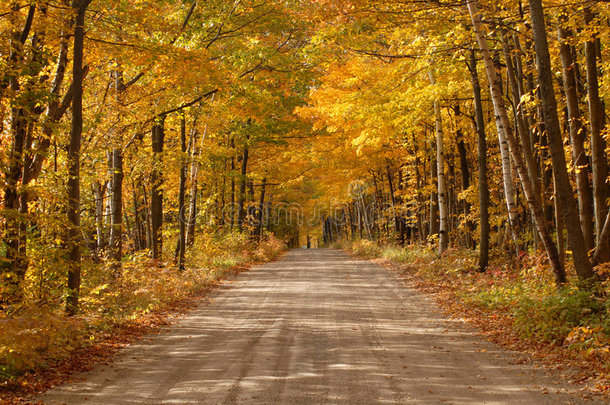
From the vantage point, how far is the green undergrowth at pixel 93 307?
6.49 m

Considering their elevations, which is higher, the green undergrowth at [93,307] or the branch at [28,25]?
the branch at [28,25]

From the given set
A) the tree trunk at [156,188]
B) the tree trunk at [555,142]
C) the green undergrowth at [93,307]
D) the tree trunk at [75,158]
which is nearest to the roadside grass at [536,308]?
the tree trunk at [555,142]

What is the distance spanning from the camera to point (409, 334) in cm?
880

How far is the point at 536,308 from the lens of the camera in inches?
341

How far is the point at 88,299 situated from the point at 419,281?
397 inches

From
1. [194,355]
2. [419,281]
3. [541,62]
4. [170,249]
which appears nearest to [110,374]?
[194,355]

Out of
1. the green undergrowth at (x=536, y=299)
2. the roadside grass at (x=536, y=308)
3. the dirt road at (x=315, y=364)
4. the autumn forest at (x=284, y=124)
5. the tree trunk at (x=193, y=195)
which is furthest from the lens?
the tree trunk at (x=193, y=195)

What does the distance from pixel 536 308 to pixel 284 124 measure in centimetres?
1840

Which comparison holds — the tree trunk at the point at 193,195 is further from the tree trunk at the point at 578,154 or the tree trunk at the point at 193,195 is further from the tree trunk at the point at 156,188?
the tree trunk at the point at 578,154

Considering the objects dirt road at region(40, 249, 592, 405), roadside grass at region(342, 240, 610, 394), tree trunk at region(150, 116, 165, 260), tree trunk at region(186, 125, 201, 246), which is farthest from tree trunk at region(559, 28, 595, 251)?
tree trunk at region(186, 125, 201, 246)

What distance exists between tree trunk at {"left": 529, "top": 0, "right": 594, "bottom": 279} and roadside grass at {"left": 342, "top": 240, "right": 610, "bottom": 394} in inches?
21.4

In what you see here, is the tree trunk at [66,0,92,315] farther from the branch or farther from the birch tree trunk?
the birch tree trunk

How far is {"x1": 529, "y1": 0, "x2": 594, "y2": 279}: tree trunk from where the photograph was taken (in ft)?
26.5

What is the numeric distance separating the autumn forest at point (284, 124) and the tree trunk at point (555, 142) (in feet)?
0.07
